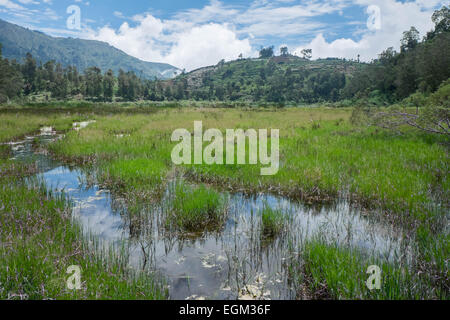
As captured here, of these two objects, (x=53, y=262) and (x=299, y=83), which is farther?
(x=299, y=83)

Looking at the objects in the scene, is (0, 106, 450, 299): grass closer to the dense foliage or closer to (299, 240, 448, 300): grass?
(299, 240, 448, 300): grass

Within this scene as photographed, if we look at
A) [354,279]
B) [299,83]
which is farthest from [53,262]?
[299,83]

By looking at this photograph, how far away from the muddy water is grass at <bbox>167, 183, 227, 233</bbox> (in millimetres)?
270

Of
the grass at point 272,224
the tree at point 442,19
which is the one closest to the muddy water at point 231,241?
the grass at point 272,224

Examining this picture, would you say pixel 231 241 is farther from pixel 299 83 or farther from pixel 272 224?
pixel 299 83

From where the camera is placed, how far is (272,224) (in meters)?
5.89

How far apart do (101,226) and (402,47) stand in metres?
111

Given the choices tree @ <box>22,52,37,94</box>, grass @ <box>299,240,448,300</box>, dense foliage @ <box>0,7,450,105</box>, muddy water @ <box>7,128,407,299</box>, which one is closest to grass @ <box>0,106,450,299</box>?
grass @ <box>299,240,448,300</box>

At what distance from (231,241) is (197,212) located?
4.11ft

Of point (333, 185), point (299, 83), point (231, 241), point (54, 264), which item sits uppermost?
point (299, 83)

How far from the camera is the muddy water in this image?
4.22m

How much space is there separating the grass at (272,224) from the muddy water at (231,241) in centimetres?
15
